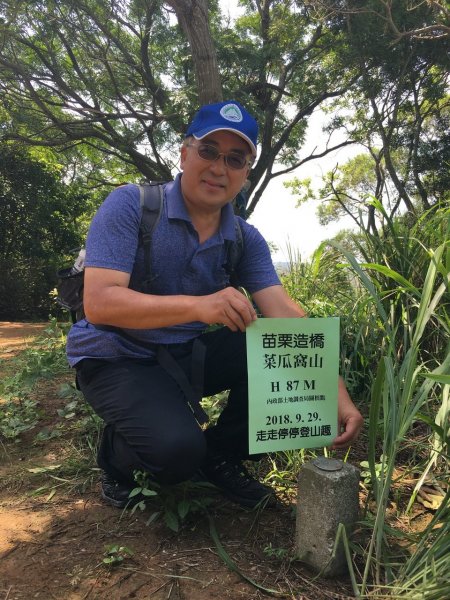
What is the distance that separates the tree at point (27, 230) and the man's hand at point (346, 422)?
9029mm

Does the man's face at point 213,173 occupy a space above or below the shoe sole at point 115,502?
above

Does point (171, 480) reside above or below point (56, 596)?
above

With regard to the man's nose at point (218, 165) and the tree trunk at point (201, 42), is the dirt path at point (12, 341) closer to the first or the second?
the man's nose at point (218, 165)

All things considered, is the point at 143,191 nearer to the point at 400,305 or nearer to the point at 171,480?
the point at 171,480

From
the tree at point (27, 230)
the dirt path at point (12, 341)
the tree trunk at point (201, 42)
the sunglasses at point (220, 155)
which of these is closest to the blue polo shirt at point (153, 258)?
the sunglasses at point (220, 155)

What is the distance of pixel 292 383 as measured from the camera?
4.10ft

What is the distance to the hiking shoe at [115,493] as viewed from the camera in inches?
62.1

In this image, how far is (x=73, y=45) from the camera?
8.92 m

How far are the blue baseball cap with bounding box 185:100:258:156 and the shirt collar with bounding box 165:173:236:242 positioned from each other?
8.2 inches

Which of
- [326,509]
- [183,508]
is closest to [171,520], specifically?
[183,508]

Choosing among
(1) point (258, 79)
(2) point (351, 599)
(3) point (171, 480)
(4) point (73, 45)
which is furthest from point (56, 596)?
(4) point (73, 45)

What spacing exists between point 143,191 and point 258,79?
7776 mm

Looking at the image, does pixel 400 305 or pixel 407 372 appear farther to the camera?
pixel 400 305

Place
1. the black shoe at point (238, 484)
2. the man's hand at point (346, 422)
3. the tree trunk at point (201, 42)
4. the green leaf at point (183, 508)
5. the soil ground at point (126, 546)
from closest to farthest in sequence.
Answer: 1. the soil ground at point (126, 546)
2. the man's hand at point (346, 422)
3. the green leaf at point (183, 508)
4. the black shoe at point (238, 484)
5. the tree trunk at point (201, 42)
